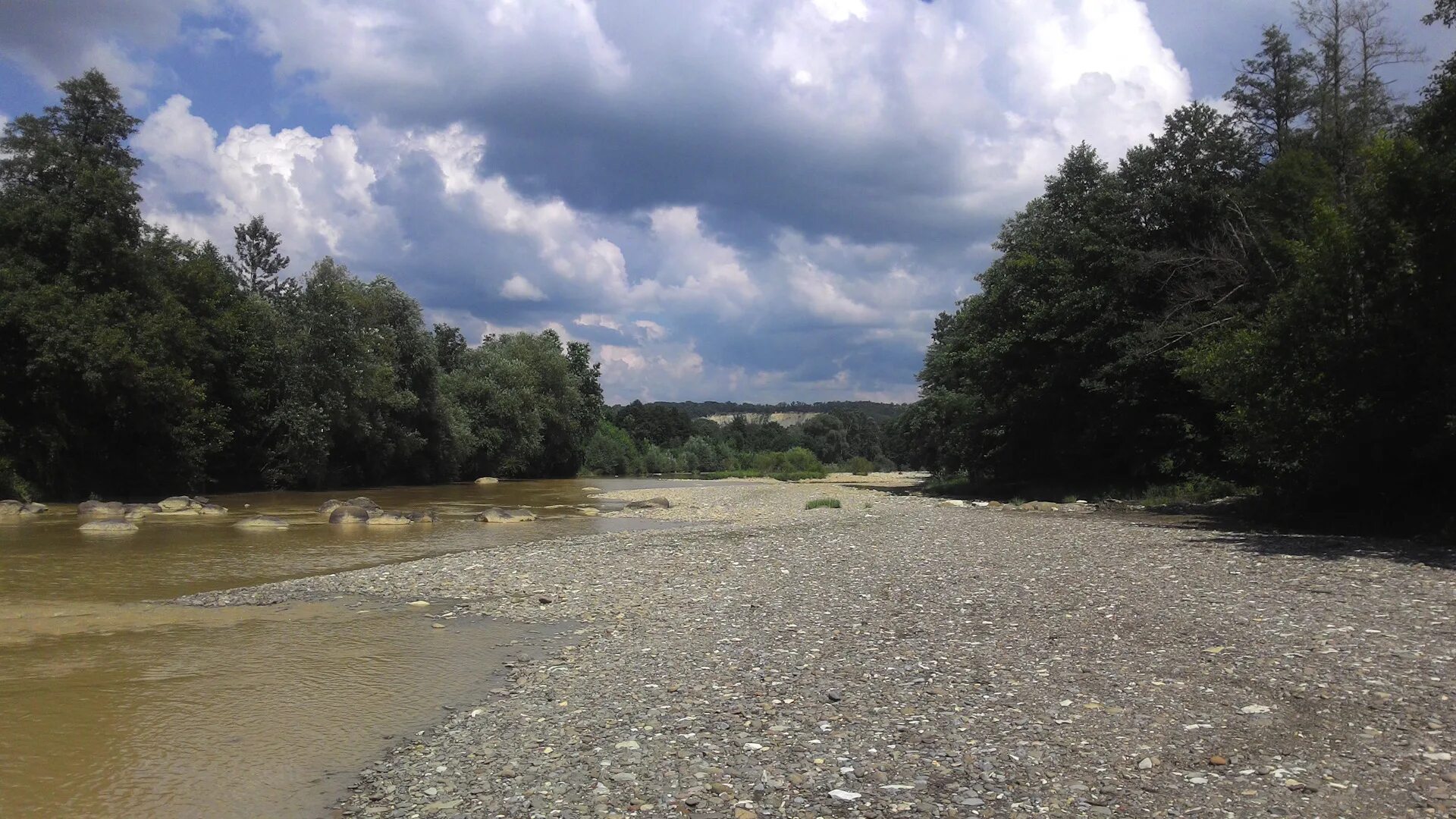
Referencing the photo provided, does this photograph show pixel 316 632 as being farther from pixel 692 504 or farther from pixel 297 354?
pixel 297 354

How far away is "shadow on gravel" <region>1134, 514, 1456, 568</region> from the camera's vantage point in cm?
1567

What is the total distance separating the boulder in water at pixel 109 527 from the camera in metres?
26.2

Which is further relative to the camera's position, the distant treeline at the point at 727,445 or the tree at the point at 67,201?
the distant treeline at the point at 727,445

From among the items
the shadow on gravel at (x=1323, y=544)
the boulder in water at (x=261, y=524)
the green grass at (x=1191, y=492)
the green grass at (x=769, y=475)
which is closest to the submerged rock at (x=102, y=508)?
the boulder in water at (x=261, y=524)

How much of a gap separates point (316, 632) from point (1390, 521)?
23.2 meters

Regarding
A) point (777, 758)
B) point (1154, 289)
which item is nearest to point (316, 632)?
point (777, 758)

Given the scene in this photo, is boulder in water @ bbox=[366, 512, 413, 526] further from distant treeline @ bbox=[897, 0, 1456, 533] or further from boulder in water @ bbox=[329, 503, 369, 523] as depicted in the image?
distant treeline @ bbox=[897, 0, 1456, 533]

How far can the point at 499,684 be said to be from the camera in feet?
31.9

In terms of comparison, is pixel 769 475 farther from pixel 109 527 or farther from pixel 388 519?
pixel 109 527

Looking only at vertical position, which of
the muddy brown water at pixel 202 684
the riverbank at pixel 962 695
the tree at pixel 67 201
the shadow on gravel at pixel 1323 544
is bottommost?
the muddy brown water at pixel 202 684

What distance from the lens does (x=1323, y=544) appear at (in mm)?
17875

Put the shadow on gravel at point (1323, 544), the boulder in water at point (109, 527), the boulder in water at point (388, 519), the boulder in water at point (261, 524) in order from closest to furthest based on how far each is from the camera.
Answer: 1. the shadow on gravel at point (1323, 544)
2. the boulder in water at point (109, 527)
3. the boulder in water at point (261, 524)
4. the boulder in water at point (388, 519)

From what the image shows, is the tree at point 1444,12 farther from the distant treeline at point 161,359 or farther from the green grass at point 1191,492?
the distant treeline at point 161,359

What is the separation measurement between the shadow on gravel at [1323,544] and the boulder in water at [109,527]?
1202 inches
